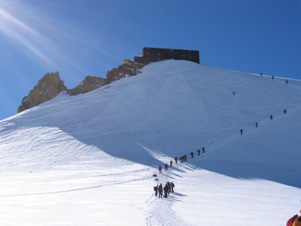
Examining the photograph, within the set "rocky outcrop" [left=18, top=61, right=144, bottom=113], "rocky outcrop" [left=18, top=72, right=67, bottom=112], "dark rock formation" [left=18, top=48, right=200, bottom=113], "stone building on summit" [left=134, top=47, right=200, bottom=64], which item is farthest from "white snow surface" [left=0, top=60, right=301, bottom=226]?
"rocky outcrop" [left=18, top=72, right=67, bottom=112]

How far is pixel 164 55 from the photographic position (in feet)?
236

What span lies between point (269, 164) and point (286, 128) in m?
10.2

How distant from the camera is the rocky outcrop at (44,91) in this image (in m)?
68.9

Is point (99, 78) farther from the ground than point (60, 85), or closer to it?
farther from the ground

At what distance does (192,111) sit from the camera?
42.0 metres

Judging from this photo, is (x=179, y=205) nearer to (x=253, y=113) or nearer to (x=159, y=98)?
(x=253, y=113)

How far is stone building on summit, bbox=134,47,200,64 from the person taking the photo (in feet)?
232

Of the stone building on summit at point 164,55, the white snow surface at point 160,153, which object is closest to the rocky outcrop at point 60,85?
the stone building on summit at point 164,55

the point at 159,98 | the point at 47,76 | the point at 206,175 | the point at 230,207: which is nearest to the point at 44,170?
the point at 206,175

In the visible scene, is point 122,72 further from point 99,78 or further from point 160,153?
point 160,153

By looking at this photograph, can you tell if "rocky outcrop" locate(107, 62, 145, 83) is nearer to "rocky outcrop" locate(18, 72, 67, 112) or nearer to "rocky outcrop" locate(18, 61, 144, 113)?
"rocky outcrop" locate(18, 61, 144, 113)

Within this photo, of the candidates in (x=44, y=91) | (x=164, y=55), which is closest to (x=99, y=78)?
(x=44, y=91)

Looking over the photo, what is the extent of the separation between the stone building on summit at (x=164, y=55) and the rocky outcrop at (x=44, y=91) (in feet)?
46.4

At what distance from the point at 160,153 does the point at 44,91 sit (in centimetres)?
4474
